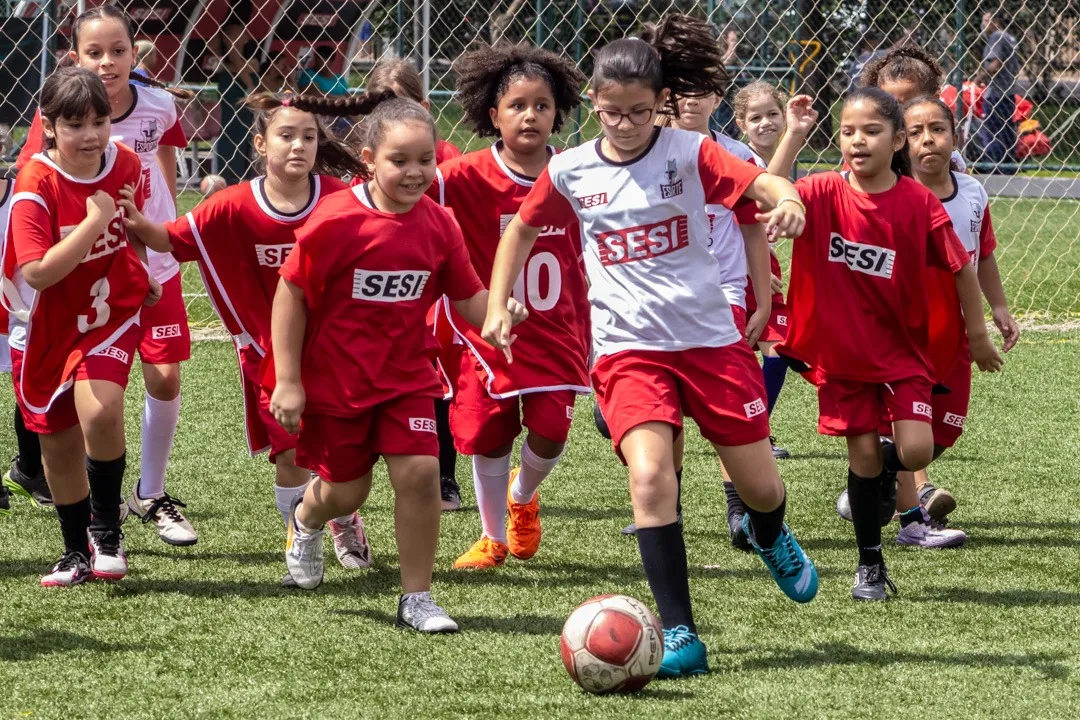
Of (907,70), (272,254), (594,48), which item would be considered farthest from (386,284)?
(594,48)

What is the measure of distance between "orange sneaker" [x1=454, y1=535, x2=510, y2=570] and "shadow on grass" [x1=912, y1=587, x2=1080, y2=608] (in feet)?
4.25

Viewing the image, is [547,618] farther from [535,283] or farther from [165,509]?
[165,509]

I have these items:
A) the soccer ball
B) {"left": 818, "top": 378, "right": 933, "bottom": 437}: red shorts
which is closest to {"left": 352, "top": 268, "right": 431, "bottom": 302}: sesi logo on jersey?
the soccer ball

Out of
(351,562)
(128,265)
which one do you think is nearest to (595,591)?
(351,562)

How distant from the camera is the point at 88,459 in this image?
4691 mm

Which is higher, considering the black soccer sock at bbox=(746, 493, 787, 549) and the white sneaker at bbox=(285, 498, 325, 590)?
the black soccer sock at bbox=(746, 493, 787, 549)

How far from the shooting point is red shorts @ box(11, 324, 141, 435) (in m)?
4.45

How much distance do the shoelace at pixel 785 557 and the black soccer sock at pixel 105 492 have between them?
1993 millimetres

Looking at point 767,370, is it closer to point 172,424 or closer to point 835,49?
point 172,424

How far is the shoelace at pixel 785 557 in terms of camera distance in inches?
160

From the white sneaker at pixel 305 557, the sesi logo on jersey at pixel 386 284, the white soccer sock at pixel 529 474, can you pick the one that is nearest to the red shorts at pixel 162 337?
the white sneaker at pixel 305 557

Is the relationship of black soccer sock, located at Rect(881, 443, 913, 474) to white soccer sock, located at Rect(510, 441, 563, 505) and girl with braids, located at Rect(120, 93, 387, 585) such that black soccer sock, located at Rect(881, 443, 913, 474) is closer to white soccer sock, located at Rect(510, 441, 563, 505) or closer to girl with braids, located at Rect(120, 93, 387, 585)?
A: white soccer sock, located at Rect(510, 441, 563, 505)

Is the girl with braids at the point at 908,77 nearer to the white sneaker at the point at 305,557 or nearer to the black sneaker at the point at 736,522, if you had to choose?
the black sneaker at the point at 736,522

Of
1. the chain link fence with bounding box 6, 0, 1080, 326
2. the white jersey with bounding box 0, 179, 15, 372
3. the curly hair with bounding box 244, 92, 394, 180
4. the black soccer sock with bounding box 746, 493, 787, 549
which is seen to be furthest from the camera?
the chain link fence with bounding box 6, 0, 1080, 326
